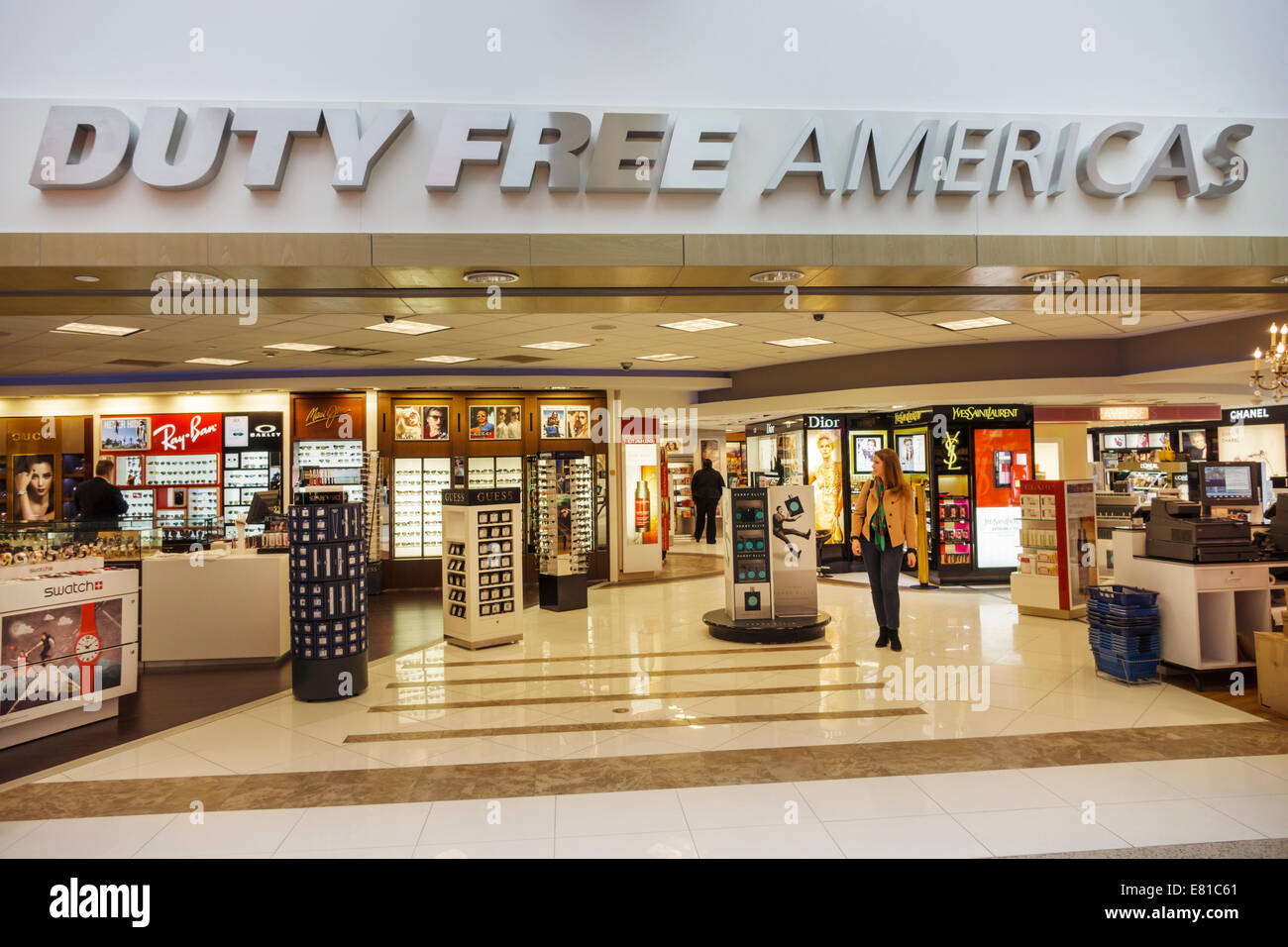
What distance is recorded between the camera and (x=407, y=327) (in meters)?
7.50

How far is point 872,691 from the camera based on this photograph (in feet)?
18.7

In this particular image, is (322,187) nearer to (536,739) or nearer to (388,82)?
(388,82)

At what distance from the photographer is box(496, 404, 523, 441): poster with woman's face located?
12.0 m

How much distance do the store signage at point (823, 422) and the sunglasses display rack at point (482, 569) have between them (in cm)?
659

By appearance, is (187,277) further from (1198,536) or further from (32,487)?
(32,487)

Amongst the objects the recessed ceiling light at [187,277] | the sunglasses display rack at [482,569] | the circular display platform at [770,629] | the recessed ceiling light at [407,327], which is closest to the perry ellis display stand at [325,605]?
the sunglasses display rack at [482,569]

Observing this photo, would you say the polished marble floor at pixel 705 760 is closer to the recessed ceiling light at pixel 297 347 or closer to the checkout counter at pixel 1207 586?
the checkout counter at pixel 1207 586

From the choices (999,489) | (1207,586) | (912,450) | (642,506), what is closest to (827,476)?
(912,450)

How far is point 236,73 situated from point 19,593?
3618 millimetres

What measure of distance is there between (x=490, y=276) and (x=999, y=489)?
→ 912 centimetres

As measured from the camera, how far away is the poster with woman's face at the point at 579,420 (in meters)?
12.2

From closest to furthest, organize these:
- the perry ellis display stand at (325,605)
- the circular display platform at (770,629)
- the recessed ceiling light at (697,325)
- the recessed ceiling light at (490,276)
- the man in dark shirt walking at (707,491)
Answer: the recessed ceiling light at (490,276), the perry ellis display stand at (325,605), the circular display platform at (770,629), the recessed ceiling light at (697,325), the man in dark shirt walking at (707,491)
